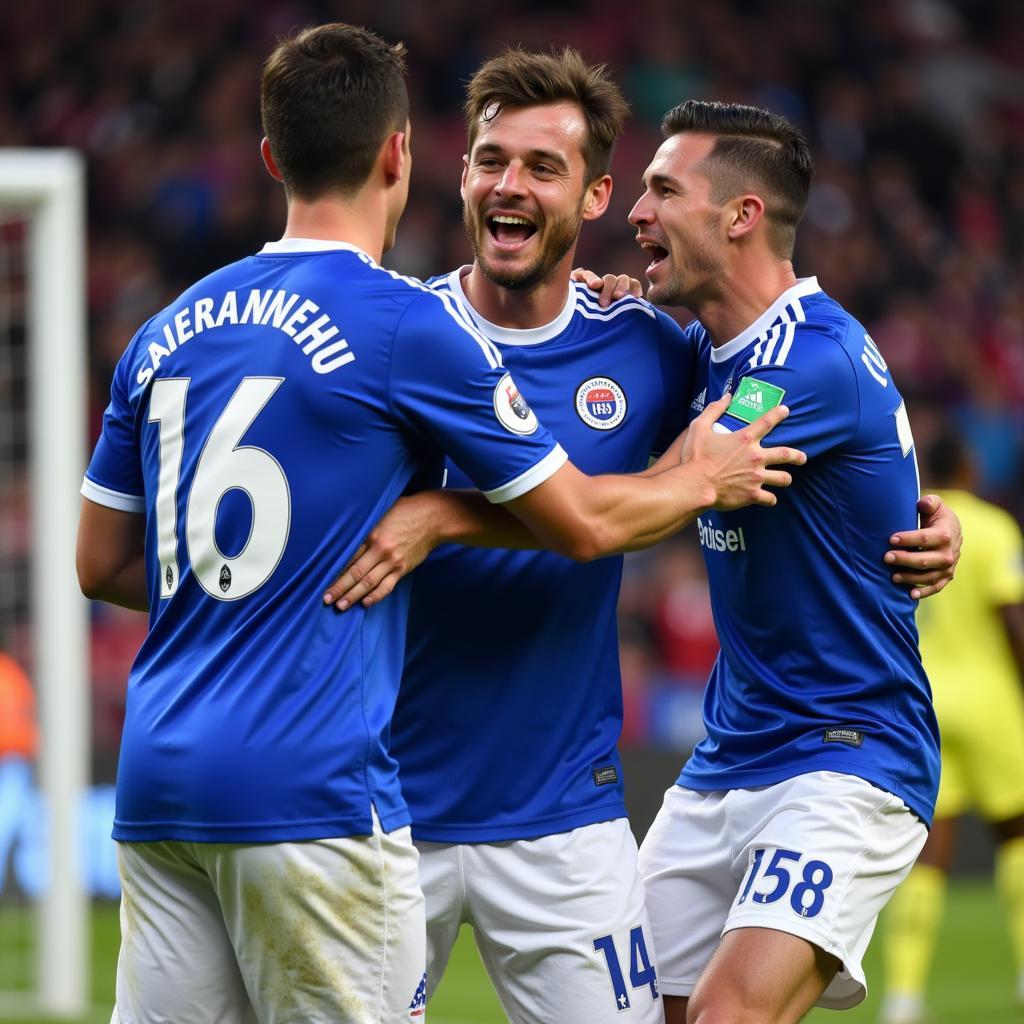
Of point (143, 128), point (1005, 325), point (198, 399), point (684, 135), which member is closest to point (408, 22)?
point (143, 128)

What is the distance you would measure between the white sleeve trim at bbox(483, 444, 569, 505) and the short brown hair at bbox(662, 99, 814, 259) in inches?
44.0

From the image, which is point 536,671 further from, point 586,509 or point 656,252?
point 656,252

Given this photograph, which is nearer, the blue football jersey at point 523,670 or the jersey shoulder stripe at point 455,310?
the jersey shoulder stripe at point 455,310

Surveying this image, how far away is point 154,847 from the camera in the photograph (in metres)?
3.25

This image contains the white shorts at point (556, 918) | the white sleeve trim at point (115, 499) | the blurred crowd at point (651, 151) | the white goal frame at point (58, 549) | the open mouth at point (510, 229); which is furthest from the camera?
the blurred crowd at point (651, 151)

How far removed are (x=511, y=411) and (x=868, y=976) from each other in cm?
583

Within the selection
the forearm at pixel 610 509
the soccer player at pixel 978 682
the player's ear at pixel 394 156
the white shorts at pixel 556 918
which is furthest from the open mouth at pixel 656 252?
the soccer player at pixel 978 682

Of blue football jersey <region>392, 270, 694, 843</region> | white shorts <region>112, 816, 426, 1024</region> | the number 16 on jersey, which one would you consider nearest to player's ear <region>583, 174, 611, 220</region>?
blue football jersey <region>392, 270, 694, 843</region>

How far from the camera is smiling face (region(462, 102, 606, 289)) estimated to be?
404cm

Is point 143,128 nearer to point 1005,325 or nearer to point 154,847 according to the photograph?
point 1005,325

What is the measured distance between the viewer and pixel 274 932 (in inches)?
124

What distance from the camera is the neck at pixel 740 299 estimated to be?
412 centimetres

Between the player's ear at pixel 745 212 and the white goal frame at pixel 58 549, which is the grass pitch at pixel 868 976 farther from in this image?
the player's ear at pixel 745 212

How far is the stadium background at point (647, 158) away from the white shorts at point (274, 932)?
6.82 m
